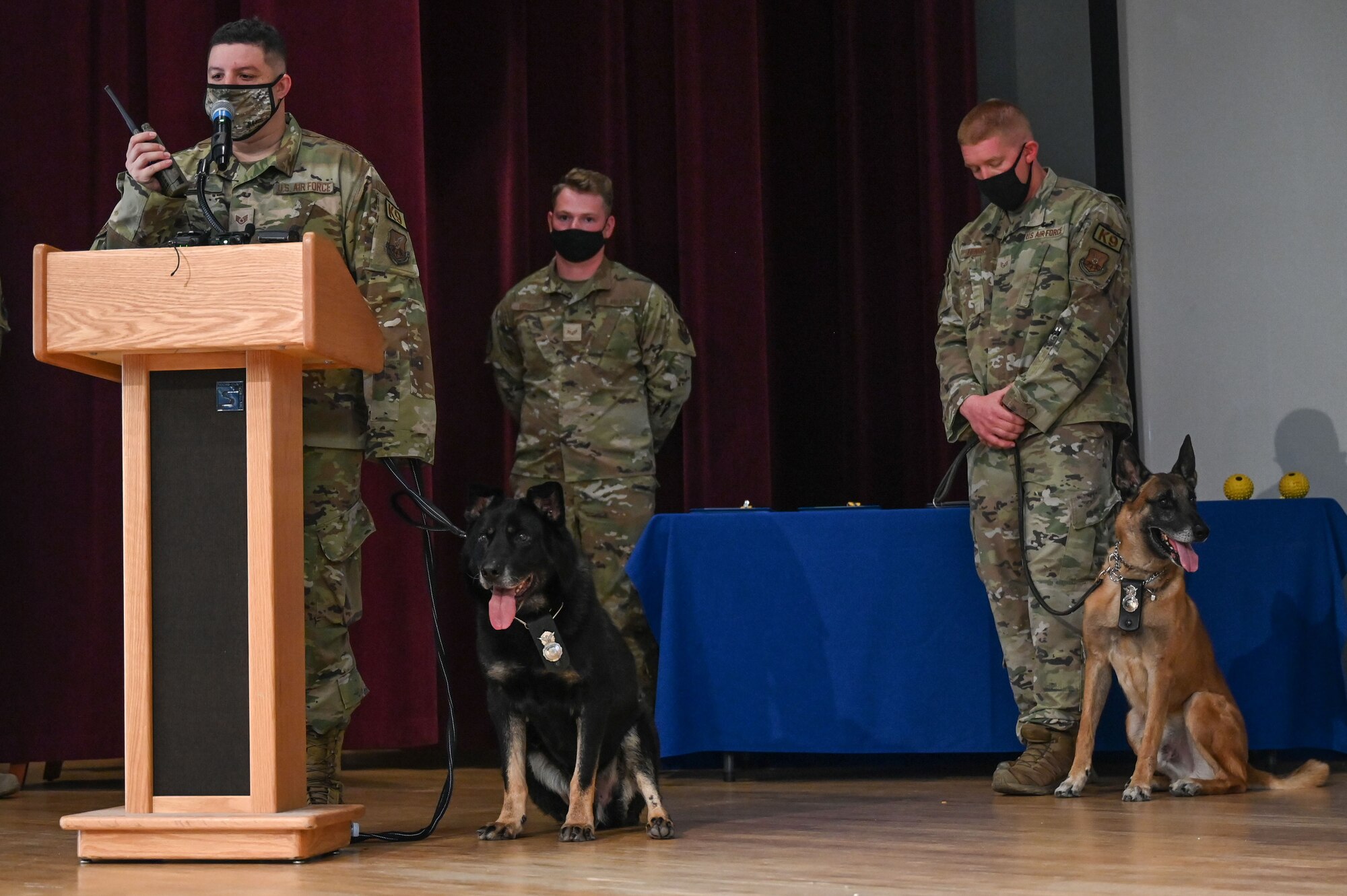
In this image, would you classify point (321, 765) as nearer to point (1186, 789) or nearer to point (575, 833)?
point (575, 833)

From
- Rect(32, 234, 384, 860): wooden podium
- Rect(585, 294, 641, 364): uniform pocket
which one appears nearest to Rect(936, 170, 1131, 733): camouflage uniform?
Rect(585, 294, 641, 364): uniform pocket

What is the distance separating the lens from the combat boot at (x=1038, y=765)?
12.0 ft

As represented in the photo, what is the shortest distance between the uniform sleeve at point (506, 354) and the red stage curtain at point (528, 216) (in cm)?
37

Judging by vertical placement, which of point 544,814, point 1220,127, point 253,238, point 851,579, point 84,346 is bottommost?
point 544,814

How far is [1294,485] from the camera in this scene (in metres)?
4.37

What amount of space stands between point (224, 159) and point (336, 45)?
85.6 inches

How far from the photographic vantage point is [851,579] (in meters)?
4.14

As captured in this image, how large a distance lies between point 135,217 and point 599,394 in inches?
76.0

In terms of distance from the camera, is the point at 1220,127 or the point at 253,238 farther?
the point at 1220,127

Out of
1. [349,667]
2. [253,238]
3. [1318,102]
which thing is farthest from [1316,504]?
[253,238]

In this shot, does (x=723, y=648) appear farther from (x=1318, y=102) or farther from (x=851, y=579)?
(x=1318, y=102)

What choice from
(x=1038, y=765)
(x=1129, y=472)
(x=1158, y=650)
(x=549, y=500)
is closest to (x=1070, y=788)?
(x=1038, y=765)

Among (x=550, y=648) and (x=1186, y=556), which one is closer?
(x=550, y=648)

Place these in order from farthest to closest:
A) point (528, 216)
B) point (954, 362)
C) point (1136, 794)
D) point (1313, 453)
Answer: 1. point (528, 216)
2. point (1313, 453)
3. point (954, 362)
4. point (1136, 794)
